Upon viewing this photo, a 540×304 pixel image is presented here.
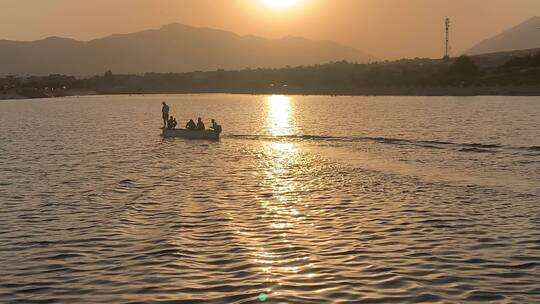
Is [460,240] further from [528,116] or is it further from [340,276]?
[528,116]

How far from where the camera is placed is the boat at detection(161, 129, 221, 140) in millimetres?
54188

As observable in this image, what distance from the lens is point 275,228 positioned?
19.1 meters

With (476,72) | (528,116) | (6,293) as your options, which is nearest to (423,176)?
(6,293)

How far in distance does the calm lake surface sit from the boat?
13.2 metres

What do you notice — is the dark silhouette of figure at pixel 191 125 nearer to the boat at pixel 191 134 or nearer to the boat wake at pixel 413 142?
the boat at pixel 191 134

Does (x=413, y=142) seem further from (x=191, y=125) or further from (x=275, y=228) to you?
(x=275, y=228)

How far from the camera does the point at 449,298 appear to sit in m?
12.9

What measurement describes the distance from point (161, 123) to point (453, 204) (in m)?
64.8

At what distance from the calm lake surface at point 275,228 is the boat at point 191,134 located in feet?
43.2

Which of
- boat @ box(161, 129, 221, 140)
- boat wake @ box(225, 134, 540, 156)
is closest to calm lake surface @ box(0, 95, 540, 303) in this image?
boat wake @ box(225, 134, 540, 156)

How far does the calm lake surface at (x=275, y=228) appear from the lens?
13.8 metres

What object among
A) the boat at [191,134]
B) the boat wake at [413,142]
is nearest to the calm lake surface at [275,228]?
the boat wake at [413,142]

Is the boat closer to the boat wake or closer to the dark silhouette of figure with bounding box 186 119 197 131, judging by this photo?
the dark silhouette of figure with bounding box 186 119 197 131

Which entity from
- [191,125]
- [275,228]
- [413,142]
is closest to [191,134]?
[191,125]
